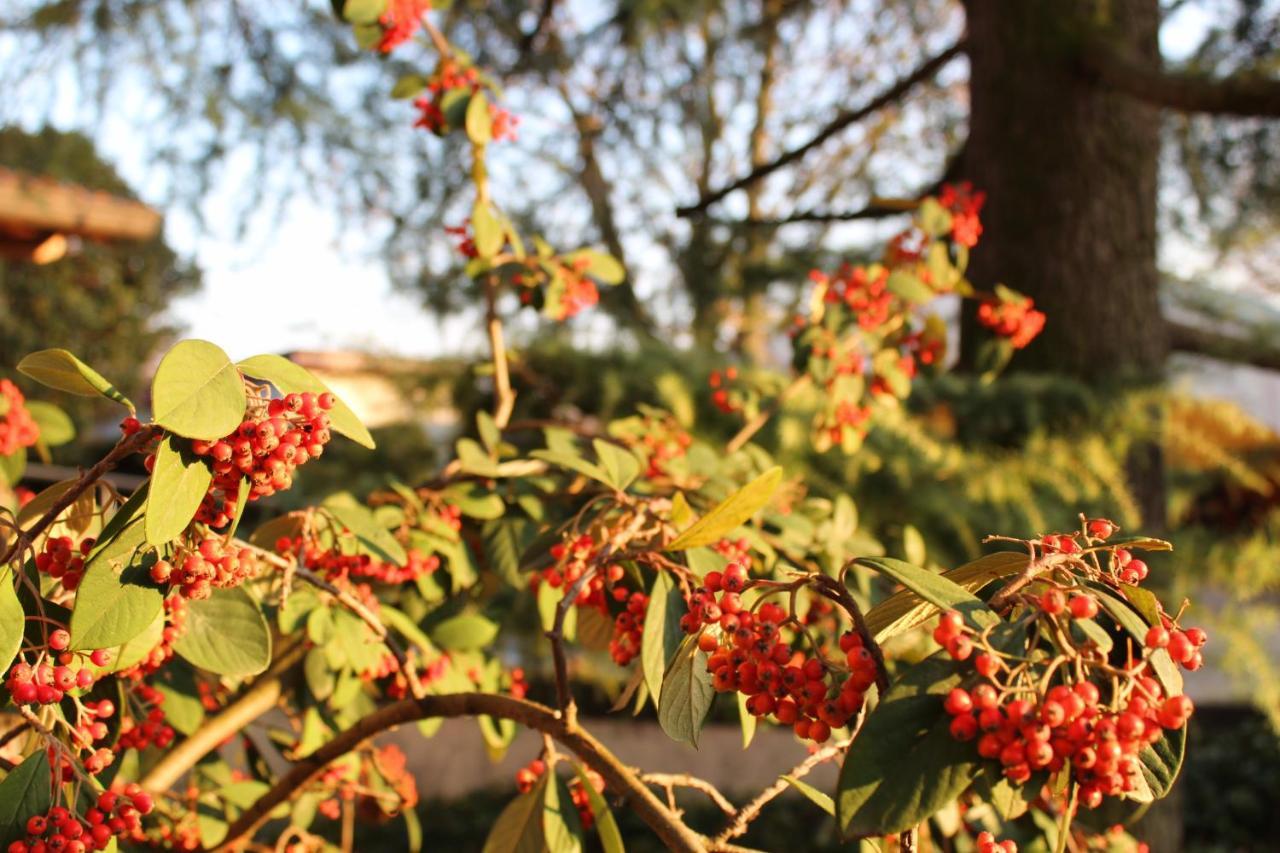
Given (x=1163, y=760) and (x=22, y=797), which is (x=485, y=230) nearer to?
(x=22, y=797)

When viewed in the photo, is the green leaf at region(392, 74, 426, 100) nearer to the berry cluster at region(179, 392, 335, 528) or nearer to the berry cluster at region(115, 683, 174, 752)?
the berry cluster at region(115, 683, 174, 752)

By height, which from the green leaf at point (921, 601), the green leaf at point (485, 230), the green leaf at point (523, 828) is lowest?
the green leaf at point (523, 828)

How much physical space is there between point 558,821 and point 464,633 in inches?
17.0

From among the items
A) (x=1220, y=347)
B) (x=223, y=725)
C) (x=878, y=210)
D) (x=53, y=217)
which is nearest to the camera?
(x=223, y=725)

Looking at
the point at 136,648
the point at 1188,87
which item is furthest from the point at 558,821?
the point at 1188,87

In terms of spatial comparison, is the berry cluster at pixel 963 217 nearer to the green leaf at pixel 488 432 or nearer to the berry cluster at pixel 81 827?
the green leaf at pixel 488 432

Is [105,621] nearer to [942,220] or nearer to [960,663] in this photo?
[960,663]

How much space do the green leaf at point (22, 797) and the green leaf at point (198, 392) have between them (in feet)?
0.94

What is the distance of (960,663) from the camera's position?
0.56 m

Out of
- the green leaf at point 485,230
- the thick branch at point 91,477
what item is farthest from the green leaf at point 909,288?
the thick branch at point 91,477

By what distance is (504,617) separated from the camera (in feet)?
4.93

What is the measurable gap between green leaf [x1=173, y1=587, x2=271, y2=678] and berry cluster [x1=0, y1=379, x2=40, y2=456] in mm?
616

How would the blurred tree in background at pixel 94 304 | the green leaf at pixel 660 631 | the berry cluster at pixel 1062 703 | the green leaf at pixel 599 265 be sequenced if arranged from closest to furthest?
the berry cluster at pixel 1062 703, the green leaf at pixel 660 631, the green leaf at pixel 599 265, the blurred tree in background at pixel 94 304

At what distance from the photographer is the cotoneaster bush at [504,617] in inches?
21.4
